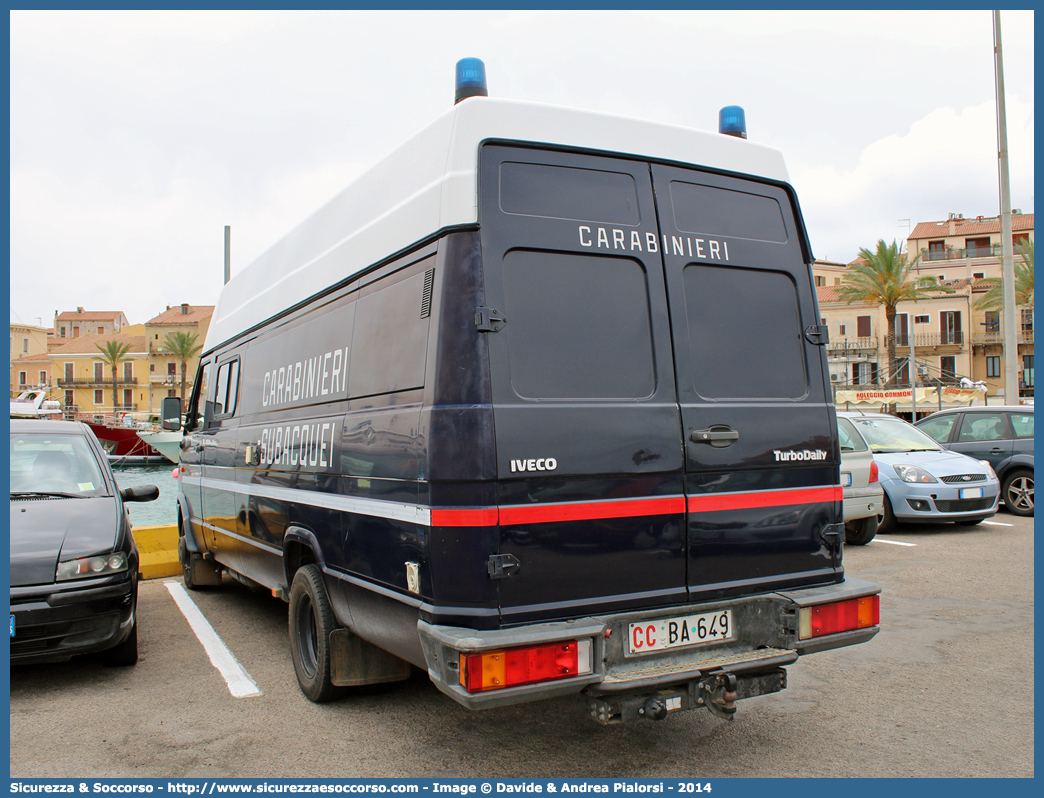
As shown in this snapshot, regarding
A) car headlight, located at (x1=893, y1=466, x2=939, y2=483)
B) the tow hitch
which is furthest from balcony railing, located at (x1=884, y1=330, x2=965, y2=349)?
the tow hitch

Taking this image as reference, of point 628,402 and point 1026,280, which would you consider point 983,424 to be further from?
point 1026,280

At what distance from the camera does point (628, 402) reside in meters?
3.57

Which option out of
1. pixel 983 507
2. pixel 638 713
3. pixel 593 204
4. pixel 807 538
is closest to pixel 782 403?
pixel 807 538

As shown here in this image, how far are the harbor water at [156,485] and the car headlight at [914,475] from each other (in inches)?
374

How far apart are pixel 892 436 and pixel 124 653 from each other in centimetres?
1040

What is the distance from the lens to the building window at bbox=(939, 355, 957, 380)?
58.5 meters

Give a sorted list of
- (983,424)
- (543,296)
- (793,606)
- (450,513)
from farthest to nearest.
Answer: (983,424)
(793,606)
(543,296)
(450,513)

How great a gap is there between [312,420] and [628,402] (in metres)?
2.01

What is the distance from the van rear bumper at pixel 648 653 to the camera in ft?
10.4

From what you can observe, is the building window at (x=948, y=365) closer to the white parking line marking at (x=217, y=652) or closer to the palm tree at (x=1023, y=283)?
the palm tree at (x=1023, y=283)

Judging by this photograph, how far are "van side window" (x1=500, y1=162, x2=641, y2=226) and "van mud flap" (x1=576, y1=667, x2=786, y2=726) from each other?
206cm

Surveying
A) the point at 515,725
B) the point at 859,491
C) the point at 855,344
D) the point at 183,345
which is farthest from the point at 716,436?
the point at 183,345

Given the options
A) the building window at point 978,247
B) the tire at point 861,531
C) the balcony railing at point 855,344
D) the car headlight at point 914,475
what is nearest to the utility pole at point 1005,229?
the car headlight at point 914,475

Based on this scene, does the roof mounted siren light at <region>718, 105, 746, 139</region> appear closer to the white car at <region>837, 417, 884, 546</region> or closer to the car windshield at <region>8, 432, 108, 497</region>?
the car windshield at <region>8, 432, 108, 497</region>
